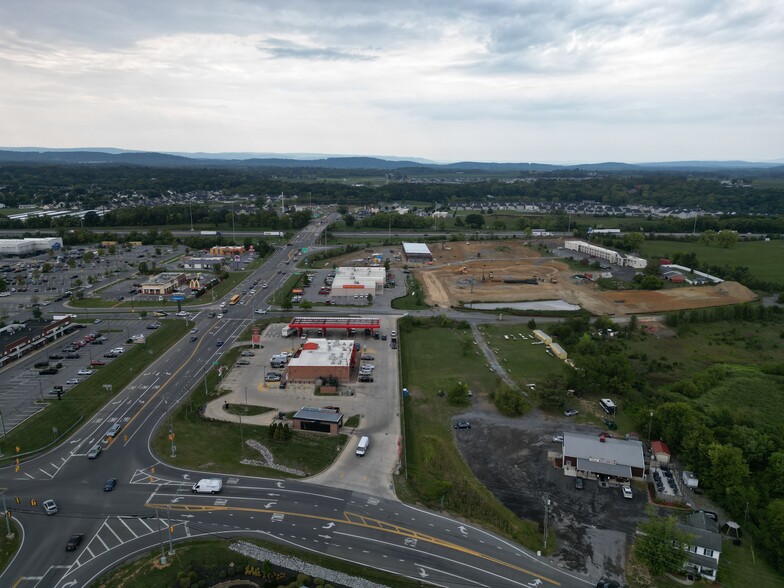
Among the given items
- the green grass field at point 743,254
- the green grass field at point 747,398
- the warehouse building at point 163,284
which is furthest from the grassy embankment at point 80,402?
the green grass field at point 743,254

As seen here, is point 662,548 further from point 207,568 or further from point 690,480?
point 207,568

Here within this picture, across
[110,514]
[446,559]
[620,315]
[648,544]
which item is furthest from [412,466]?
[620,315]

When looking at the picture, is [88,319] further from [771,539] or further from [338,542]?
[771,539]

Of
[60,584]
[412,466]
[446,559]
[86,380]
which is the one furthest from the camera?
[86,380]

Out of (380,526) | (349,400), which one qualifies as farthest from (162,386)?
(380,526)

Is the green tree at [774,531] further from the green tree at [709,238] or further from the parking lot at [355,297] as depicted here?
the green tree at [709,238]

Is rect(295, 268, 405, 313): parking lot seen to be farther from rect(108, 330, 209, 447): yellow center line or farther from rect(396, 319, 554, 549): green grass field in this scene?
rect(108, 330, 209, 447): yellow center line
